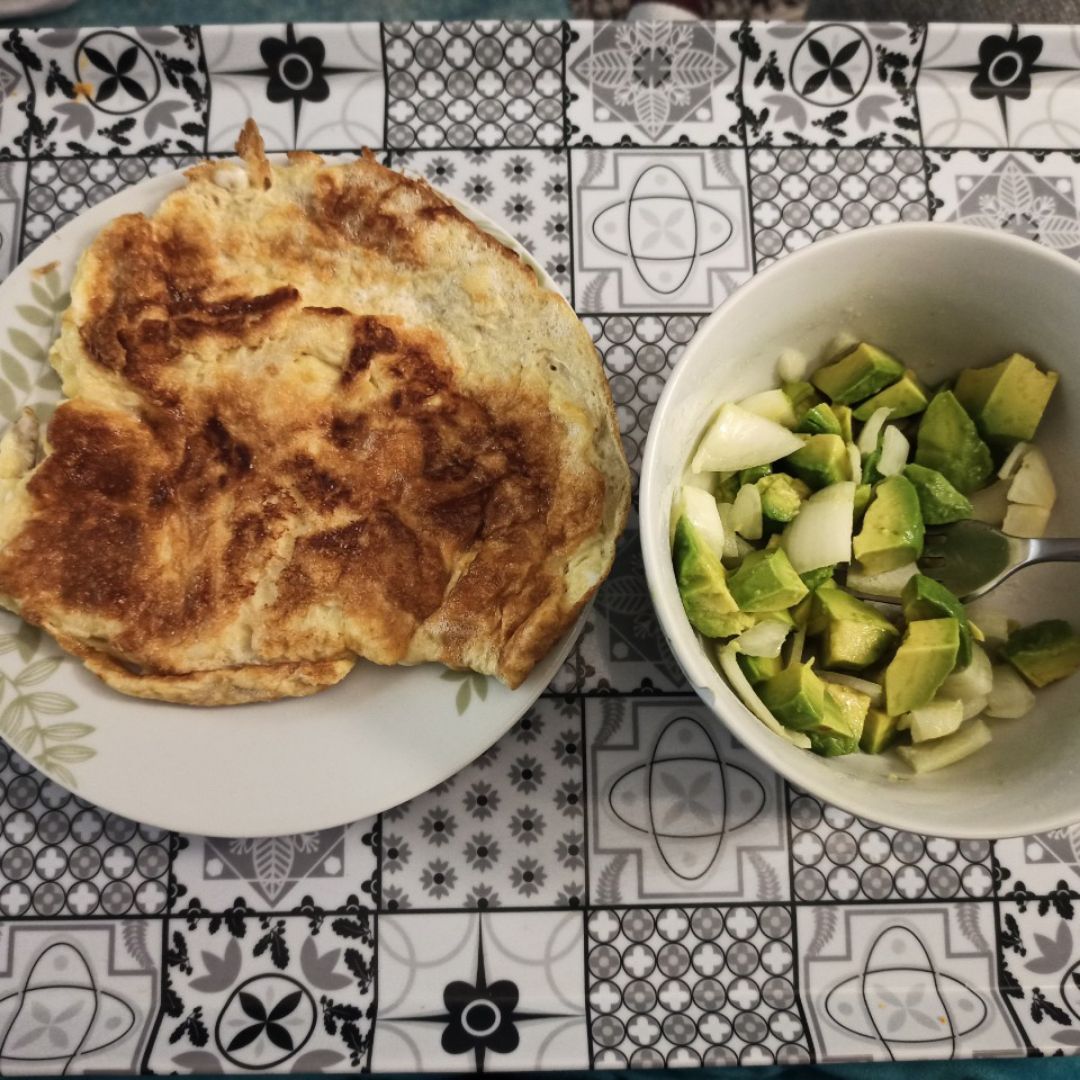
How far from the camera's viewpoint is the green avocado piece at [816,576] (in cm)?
128

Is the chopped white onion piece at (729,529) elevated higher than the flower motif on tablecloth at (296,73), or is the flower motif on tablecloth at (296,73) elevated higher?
the flower motif on tablecloth at (296,73)

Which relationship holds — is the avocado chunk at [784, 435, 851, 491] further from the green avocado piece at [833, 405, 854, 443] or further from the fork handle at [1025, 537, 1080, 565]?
the fork handle at [1025, 537, 1080, 565]

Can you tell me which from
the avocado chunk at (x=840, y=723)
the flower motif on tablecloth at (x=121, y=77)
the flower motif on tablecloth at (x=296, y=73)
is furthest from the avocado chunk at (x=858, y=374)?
the flower motif on tablecloth at (x=121, y=77)

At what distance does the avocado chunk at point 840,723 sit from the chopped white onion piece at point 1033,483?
1.27ft

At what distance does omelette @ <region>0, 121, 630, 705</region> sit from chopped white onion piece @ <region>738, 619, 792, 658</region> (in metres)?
0.24

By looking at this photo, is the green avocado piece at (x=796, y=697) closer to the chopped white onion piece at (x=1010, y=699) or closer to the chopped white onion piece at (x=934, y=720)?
the chopped white onion piece at (x=934, y=720)

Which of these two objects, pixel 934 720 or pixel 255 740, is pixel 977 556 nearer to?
pixel 934 720

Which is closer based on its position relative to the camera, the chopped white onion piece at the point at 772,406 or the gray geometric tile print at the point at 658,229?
the chopped white onion piece at the point at 772,406

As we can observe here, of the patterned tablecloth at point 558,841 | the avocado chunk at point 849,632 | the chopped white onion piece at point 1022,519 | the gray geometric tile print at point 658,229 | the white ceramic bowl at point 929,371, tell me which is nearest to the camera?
the white ceramic bowl at point 929,371

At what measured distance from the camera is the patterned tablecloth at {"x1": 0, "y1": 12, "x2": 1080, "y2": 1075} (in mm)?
1467

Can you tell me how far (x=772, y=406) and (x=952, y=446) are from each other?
265 mm

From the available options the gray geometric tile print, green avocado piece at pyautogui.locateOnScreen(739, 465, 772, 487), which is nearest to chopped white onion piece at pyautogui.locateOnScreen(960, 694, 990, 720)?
green avocado piece at pyautogui.locateOnScreen(739, 465, 772, 487)

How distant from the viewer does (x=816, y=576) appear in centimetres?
128

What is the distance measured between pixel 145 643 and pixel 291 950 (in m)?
0.55
